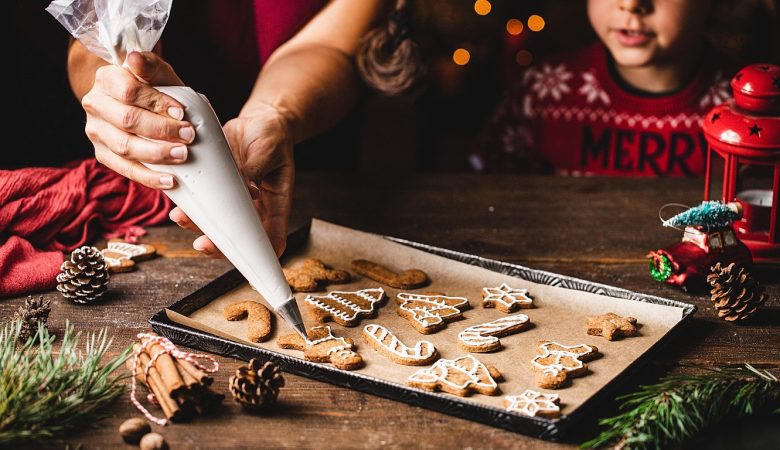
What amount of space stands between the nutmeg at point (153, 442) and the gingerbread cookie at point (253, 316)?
0.90 feet

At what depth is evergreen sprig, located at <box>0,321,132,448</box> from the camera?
0.96 meters

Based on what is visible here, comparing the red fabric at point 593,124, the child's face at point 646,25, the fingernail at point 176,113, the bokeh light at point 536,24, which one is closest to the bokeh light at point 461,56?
the bokeh light at point 536,24

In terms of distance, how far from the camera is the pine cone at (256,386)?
40.4 inches

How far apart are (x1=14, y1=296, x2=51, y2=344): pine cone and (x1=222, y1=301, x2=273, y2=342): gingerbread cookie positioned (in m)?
0.26

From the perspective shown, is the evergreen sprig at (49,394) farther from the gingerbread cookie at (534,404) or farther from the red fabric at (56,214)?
the gingerbread cookie at (534,404)

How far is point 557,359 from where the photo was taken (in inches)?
44.4

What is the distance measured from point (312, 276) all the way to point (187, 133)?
399 mm

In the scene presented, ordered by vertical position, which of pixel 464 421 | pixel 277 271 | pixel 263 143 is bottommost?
pixel 464 421

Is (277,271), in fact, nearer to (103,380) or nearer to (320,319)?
(320,319)

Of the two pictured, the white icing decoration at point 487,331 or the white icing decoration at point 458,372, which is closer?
the white icing decoration at point 458,372

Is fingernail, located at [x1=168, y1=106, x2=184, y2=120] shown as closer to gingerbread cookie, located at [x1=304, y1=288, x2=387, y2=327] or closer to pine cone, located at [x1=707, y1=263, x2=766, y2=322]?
gingerbread cookie, located at [x1=304, y1=288, x2=387, y2=327]

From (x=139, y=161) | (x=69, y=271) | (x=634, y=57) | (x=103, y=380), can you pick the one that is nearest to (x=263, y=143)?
(x=139, y=161)

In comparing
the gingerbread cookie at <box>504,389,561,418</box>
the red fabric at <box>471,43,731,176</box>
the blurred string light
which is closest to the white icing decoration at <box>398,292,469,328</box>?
the gingerbread cookie at <box>504,389,561,418</box>

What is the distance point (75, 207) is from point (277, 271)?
2.07ft
